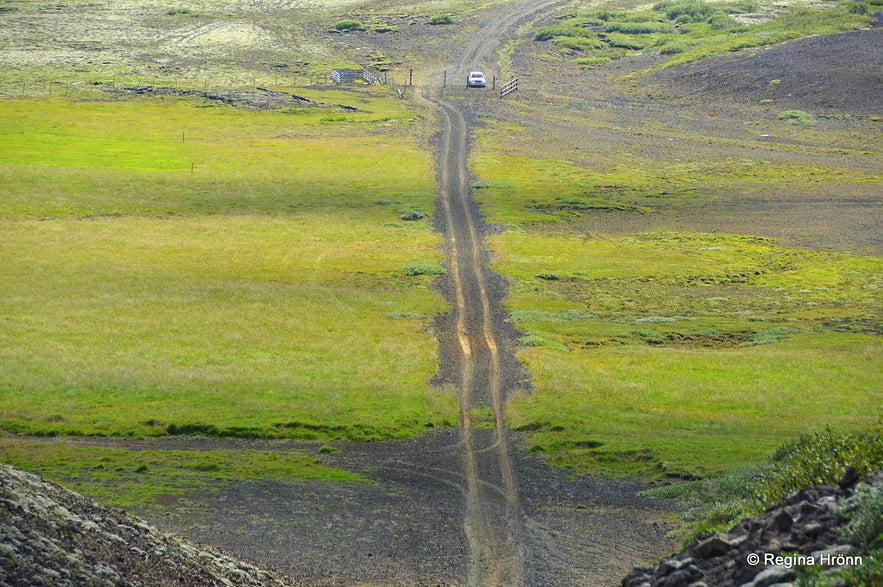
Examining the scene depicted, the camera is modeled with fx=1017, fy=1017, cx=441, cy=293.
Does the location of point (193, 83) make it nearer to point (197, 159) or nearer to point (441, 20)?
point (197, 159)

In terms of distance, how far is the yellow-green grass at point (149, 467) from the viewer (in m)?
29.4

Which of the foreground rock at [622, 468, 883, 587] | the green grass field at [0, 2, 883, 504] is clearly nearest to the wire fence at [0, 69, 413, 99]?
the green grass field at [0, 2, 883, 504]

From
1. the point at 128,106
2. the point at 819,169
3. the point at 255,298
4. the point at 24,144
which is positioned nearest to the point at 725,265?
the point at 255,298

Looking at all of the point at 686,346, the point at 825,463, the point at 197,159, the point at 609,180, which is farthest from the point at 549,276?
the point at 197,159

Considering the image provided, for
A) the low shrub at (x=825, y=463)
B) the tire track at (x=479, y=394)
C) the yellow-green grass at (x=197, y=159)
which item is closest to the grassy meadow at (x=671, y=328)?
the tire track at (x=479, y=394)

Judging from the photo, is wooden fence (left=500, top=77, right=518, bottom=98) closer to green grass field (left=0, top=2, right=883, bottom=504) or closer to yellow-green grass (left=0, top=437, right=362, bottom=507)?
green grass field (left=0, top=2, right=883, bottom=504)

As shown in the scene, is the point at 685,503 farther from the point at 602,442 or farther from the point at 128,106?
the point at 128,106

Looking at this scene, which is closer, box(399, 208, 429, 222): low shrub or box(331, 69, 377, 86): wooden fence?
box(399, 208, 429, 222): low shrub

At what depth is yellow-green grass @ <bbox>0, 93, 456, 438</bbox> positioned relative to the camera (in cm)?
3744

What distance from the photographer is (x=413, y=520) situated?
27.6m

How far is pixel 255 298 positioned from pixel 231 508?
25994 millimetres

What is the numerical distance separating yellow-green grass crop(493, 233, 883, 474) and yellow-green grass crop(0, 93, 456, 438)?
538cm

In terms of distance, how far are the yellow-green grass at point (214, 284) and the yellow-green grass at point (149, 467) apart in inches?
75.9

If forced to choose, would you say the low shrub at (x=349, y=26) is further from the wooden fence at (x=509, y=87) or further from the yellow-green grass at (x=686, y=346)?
the yellow-green grass at (x=686, y=346)
